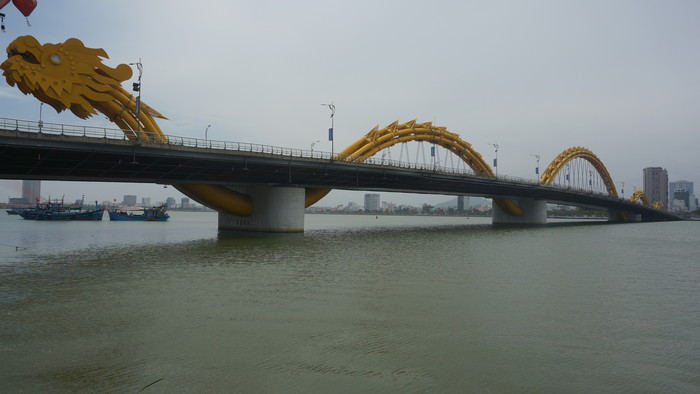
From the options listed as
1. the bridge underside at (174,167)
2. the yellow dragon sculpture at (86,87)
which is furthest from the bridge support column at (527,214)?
the yellow dragon sculpture at (86,87)

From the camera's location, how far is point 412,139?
9294 cm

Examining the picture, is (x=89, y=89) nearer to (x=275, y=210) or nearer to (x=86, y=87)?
(x=86, y=87)

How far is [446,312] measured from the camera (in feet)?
51.1

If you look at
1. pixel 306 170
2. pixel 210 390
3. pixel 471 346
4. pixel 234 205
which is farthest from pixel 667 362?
pixel 234 205

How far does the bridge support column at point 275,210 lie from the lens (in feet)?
188

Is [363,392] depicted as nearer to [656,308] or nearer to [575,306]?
[575,306]

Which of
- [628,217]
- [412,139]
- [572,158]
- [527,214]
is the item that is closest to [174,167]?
[412,139]

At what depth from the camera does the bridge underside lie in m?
37.2

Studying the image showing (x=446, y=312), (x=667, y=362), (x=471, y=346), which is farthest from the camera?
(x=446, y=312)

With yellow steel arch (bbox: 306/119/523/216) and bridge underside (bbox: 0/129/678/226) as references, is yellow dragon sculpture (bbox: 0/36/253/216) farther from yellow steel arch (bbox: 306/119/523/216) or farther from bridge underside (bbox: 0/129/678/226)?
yellow steel arch (bbox: 306/119/523/216)

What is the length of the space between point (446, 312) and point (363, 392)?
762 centimetres

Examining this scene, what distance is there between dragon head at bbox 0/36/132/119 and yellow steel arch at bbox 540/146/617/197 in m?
112

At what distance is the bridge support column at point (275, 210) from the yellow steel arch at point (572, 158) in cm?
8931

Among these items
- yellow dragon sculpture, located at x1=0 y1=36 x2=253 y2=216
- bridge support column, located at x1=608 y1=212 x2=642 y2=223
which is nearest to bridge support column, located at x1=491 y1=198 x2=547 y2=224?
bridge support column, located at x1=608 y1=212 x2=642 y2=223
